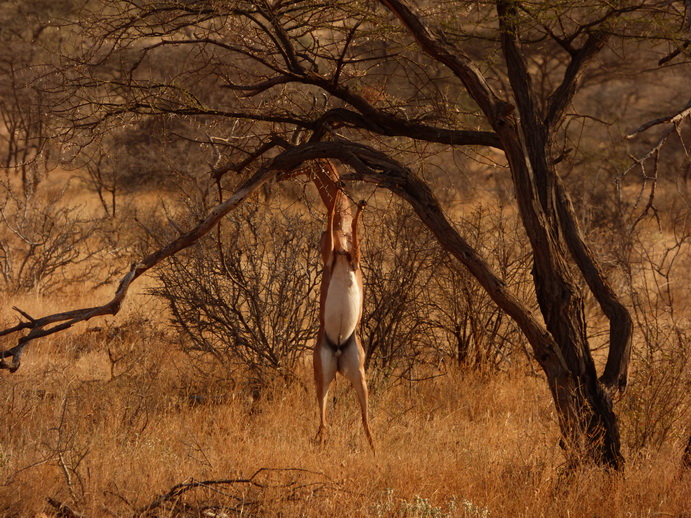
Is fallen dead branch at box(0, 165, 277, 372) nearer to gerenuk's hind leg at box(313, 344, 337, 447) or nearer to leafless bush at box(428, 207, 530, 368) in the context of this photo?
gerenuk's hind leg at box(313, 344, 337, 447)

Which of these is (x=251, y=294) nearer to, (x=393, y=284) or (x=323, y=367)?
(x=393, y=284)

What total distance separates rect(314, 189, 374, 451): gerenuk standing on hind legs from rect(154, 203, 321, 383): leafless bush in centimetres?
240

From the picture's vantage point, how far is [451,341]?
27.5ft

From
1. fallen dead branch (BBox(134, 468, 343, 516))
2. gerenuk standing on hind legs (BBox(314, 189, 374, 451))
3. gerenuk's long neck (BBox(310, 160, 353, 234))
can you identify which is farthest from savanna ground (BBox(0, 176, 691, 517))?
gerenuk's long neck (BBox(310, 160, 353, 234))

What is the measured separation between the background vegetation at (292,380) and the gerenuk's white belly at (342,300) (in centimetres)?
87

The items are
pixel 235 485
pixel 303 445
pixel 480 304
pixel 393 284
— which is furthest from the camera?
pixel 480 304

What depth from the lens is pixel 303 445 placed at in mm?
5551

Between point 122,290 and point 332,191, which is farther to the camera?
point 332,191

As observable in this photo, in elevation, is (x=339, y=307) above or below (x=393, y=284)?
below

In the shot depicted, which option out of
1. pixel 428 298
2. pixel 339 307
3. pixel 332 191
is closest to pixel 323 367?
pixel 339 307

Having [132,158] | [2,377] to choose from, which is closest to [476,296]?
[2,377]

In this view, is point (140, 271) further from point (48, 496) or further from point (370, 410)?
point (370, 410)

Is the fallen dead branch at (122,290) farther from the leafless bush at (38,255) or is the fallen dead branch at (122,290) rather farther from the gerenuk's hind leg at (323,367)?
the leafless bush at (38,255)

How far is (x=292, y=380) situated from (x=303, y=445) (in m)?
1.65
